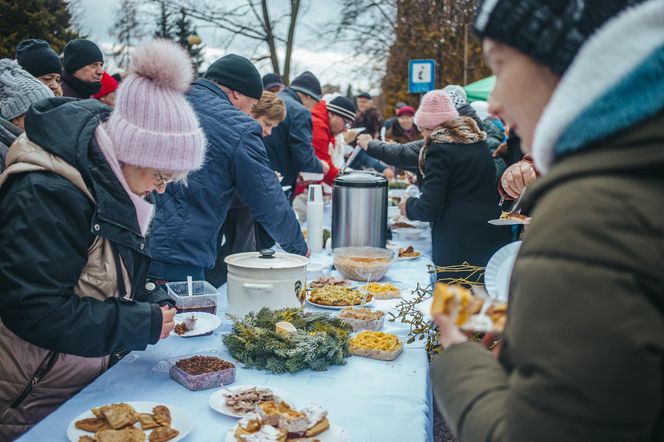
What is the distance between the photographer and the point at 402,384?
5.38ft

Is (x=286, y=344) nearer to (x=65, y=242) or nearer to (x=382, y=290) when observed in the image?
(x=65, y=242)

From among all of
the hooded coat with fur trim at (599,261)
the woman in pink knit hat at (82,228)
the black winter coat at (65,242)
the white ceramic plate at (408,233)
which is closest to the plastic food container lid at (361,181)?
the white ceramic plate at (408,233)

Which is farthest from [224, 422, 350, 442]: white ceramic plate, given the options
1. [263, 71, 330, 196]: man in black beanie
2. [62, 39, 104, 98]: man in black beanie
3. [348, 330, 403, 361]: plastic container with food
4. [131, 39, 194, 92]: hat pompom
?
[62, 39, 104, 98]: man in black beanie

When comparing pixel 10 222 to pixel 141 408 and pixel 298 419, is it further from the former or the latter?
pixel 298 419

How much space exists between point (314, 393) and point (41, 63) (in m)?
3.16

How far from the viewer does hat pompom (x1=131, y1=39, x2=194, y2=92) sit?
1664 mm

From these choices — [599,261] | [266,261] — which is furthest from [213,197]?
[599,261]

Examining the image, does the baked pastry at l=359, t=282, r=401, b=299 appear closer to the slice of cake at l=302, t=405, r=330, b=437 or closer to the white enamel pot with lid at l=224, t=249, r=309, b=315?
the white enamel pot with lid at l=224, t=249, r=309, b=315

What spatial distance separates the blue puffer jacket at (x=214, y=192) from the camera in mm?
2572

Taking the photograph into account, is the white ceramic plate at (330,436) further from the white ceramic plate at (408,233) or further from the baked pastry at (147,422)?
the white ceramic plate at (408,233)

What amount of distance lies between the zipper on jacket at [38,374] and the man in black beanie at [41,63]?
8.76 ft

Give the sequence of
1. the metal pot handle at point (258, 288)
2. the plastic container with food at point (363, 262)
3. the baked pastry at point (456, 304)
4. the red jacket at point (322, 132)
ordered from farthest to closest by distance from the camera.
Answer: the red jacket at point (322, 132), the plastic container with food at point (363, 262), the metal pot handle at point (258, 288), the baked pastry at point (456, 304)

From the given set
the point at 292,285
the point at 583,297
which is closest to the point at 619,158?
the point at 583,297

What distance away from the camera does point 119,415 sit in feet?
4.31
